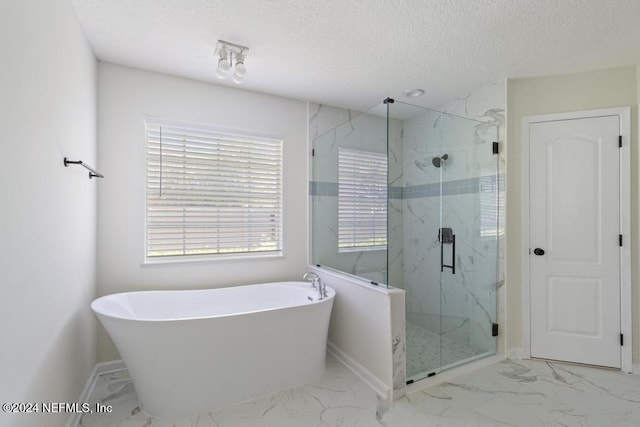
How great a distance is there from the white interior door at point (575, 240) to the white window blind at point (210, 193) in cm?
239

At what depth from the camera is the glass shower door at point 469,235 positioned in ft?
8.88

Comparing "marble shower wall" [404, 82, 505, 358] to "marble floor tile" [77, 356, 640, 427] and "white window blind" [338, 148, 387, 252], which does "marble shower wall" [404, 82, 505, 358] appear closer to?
"white window blind" [338, 148, 387, 252]

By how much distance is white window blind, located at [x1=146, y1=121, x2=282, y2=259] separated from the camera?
2605mm

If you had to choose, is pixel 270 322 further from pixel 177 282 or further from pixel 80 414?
pixel 80 414

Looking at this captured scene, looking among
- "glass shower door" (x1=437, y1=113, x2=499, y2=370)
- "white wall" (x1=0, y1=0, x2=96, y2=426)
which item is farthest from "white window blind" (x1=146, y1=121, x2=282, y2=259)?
"glass shower door" (x1=437, y1=113, x2=499, y2=370)

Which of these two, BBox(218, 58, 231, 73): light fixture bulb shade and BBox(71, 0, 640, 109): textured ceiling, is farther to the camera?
BBox(218, 58, 231, 73): light fixture bulb shade

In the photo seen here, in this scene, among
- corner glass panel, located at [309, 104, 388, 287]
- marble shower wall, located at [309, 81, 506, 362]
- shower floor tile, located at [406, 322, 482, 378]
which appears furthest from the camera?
marble shower wall, located at [309, 81, 506, 362]

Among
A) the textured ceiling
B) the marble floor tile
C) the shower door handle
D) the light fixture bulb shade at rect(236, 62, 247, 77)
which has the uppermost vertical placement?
the textured ceiling

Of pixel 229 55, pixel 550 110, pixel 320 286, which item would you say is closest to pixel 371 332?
pixel 320 286

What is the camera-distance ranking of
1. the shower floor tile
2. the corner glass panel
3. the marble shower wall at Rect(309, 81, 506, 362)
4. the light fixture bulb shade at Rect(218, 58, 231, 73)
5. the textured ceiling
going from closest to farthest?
the textured ceiling → the light fixture bulb shade at Rect(218, 58, 231, 73) → the shower floor tile → the corner glass panel → the marble shower wall at Rect(309, 81, 506, 362)

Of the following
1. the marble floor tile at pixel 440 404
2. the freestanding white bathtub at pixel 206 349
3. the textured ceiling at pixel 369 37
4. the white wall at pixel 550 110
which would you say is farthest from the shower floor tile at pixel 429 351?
the textured ceiling at pixel 369 37

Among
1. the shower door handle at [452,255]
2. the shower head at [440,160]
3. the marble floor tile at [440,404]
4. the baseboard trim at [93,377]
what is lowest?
the marble floor tile at [440,404]

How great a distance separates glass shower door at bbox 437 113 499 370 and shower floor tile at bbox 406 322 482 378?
0.19 feet

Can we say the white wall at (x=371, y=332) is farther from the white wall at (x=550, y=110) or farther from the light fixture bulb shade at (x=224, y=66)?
the light fixture bulb shade at (x=224, y=66)
